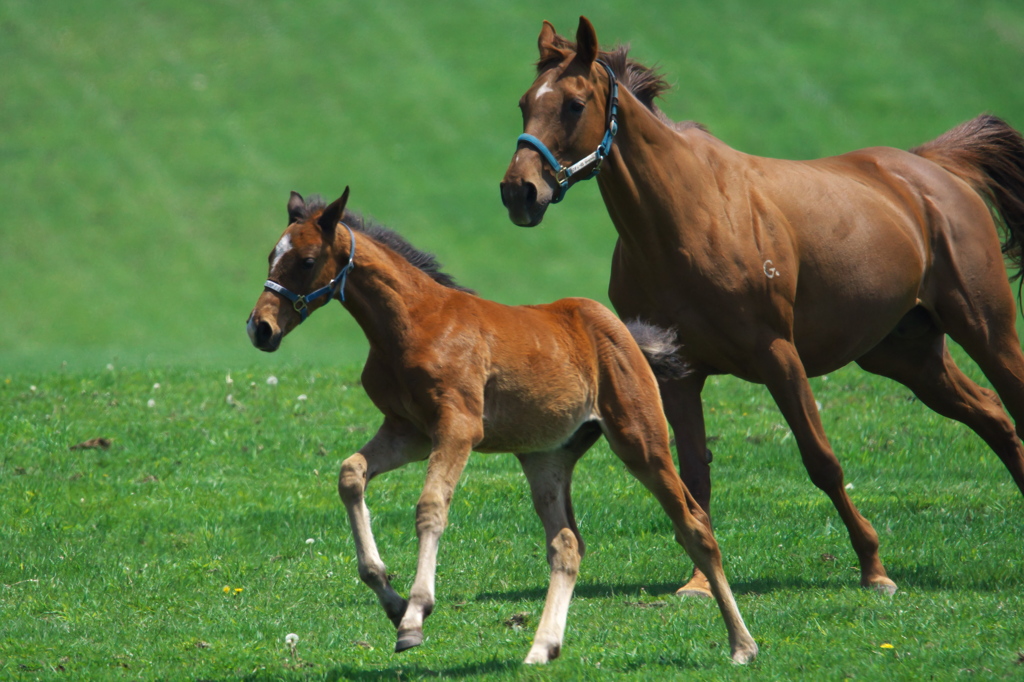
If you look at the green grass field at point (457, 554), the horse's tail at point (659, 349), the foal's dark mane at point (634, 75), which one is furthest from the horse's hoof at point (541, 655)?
the foal's dark mane at point (634, 75)

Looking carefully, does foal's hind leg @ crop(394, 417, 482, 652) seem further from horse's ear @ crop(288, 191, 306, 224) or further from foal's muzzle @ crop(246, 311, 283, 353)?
horse's ear @ crop(288, 191, 306, 224)

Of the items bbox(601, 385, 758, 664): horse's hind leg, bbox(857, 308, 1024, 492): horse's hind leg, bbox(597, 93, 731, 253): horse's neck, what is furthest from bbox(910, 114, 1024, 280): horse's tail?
bbox(601, 385, 758, 664): horse's hind leg

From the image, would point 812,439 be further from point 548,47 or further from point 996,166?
point 996,166

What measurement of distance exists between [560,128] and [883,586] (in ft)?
10.9

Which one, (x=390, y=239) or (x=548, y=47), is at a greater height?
(x=548, y=47)

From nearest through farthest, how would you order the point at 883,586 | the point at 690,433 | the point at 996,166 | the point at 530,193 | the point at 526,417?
1. the point at 526,417
2. the point at 530,193
3. the point at 883,586
4. the point at 690,433
5. the point at 996,166

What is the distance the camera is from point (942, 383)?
322 inches

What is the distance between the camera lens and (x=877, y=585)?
22.5ft

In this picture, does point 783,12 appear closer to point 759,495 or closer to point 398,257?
point 759,495

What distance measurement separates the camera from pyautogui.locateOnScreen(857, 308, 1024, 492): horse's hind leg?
8133 millimetres

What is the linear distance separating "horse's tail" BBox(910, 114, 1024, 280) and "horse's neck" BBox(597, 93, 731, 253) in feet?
9.66

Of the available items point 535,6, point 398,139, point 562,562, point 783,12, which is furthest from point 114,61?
point 562,562

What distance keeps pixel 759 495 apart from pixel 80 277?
57.8ft

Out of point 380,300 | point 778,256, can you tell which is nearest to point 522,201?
point 380,300
